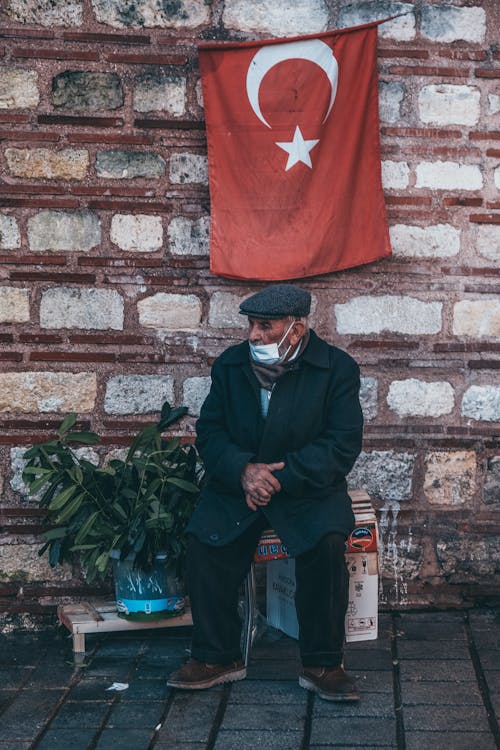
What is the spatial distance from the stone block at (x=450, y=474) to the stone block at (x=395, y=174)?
134cm

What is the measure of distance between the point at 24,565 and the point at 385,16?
322cm

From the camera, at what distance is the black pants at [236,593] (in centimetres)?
405

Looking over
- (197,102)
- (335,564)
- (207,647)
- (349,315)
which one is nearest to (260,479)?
(335,564)

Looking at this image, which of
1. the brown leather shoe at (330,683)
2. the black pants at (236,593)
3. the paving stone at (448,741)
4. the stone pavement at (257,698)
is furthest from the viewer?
the black pants at (236,593)

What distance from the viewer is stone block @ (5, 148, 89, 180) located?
16.1ft

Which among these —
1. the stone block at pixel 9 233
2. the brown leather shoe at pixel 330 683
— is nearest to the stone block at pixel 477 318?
the brown leather shoe at pixel 330 683

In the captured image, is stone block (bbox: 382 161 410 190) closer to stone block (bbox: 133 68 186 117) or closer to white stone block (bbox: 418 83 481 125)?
white stone block (bbox: 418 83 481 125)

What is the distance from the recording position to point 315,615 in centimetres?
407

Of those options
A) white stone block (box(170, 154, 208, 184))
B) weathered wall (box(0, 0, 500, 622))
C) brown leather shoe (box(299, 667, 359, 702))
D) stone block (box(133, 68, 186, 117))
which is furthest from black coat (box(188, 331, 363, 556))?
stone block (box(133, 68, 186, 117))

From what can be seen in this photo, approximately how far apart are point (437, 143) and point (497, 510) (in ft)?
6.06

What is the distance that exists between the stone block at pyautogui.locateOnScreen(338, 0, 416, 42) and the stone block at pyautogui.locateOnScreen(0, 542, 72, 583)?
298cm

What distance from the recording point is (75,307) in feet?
16.3

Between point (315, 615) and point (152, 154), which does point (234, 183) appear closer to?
point (152, 154)

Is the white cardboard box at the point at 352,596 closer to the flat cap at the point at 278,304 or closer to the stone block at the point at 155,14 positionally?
the flat cap at the point at 278,304
